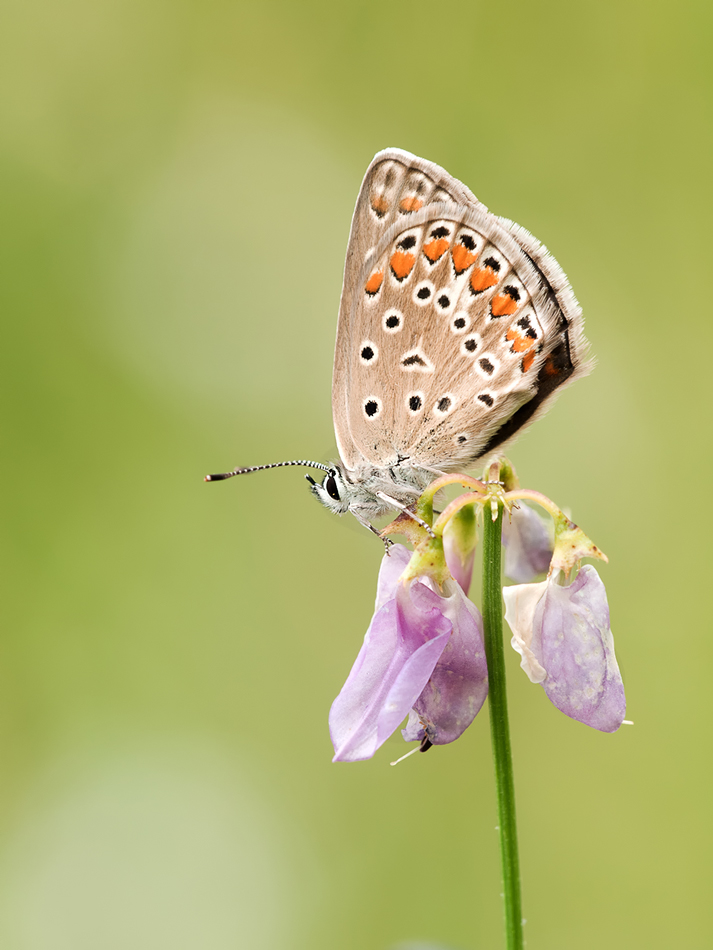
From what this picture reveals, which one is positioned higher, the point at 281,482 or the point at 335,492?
the point at 281,482

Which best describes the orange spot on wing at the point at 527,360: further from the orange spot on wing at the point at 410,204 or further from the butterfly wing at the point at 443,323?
the orange spot on wing at the point at 410,204

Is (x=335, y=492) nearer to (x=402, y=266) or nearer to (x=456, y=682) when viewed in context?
(x=402, y=266)

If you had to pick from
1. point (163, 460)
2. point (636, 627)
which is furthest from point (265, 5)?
point (636, 627)

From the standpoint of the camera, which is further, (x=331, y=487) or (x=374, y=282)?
(x=331, y=487)

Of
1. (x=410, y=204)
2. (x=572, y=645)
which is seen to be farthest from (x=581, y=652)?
(x=410, y=204)

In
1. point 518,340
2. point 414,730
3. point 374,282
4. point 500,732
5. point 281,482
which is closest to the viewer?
point 500,732

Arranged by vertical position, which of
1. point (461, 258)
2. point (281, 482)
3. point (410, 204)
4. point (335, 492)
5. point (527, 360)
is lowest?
point (335, 492)

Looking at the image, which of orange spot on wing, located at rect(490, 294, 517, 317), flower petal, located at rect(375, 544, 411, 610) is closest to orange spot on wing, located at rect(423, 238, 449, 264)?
orange spot on wing, located at rect(490, 294, 517, 317)
